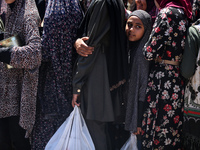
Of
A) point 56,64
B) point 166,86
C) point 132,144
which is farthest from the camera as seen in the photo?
point 56,64

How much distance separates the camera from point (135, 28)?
8.57ft

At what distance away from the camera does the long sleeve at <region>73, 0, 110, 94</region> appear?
2527 millimetres

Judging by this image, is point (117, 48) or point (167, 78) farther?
point (117, 48)

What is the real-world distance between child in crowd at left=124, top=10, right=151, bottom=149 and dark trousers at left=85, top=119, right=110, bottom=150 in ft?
0.97

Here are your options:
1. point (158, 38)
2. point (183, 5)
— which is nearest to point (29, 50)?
point (158, 38)

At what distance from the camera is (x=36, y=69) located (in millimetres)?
2725

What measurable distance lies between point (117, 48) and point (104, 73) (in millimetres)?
300

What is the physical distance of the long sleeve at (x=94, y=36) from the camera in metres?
2.53

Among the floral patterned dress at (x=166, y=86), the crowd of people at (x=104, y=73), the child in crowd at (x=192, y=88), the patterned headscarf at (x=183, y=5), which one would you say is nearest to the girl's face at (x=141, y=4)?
the crowd of people at (x=104, y=73)

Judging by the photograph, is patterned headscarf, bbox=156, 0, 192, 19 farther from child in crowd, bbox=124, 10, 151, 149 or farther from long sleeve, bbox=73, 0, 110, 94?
long sleeve, bbox=73, 0, 110, 94

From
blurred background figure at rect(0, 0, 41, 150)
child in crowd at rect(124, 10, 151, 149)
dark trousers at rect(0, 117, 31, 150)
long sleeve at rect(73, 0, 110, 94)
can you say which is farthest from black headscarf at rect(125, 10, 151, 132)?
dark trousers at rect(0, 117, 31, 150)

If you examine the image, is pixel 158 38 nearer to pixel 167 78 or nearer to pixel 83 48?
pixel 167 78

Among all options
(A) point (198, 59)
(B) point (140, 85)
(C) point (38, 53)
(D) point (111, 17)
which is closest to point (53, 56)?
(C) point (38, 53)

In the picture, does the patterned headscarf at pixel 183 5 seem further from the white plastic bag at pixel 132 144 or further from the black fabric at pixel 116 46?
the white plastic bag at pixel 132 144
